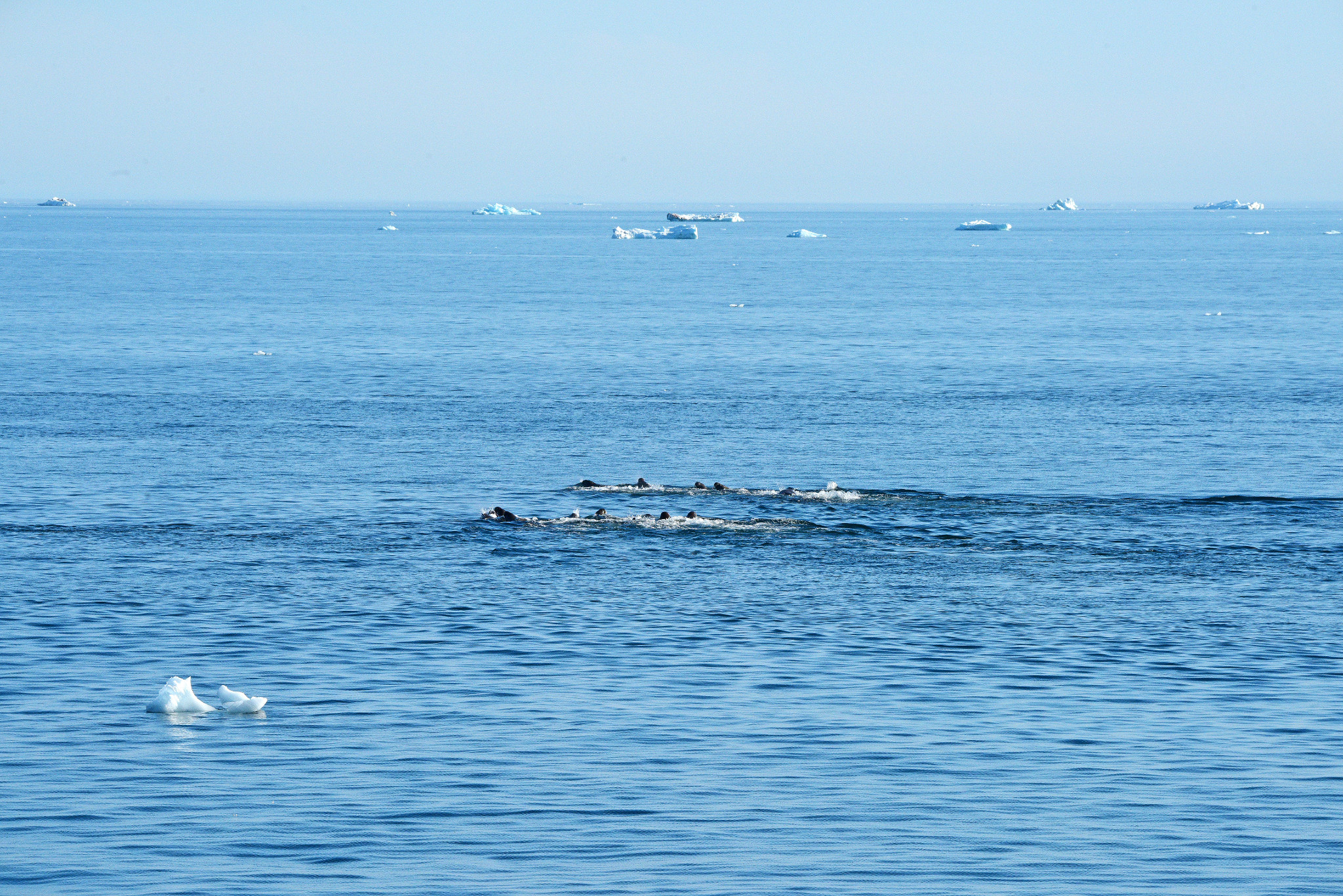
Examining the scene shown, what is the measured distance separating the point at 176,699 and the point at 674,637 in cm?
1027

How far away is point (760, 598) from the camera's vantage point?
1489 inches

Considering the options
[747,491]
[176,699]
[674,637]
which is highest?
[747,491]

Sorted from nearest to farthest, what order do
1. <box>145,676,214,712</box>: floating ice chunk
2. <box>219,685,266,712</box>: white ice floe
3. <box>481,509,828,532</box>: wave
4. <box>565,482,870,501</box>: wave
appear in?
<box>145,676,214,712</box>: floating ice chunk → <box>219,685,266,712</box>: white ice floe → <box>481,509,828,532</box>: wave → <box>565,482,870,501</box>: wave

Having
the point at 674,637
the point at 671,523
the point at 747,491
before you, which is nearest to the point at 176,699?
the point at 674,637

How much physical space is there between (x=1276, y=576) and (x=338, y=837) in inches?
1020

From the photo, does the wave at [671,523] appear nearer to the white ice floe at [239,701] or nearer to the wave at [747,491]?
the wave at [747,491]

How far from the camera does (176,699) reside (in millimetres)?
27812

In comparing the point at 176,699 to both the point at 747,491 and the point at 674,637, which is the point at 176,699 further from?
the point at 747,491

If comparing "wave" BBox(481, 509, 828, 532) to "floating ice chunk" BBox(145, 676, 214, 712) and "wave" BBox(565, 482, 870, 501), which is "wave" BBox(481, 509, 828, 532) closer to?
"wave" BBox(565, 482, 870, 501)

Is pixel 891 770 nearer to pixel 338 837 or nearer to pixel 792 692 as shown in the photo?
pixel 792 692

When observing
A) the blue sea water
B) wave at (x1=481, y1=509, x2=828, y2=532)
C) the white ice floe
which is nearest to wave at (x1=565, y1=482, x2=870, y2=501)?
the blue sea water

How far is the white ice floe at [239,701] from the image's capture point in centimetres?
2784

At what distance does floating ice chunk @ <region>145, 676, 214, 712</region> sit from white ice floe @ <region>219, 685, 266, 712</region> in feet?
1.27

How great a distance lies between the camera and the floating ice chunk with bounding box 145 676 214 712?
27734mm
